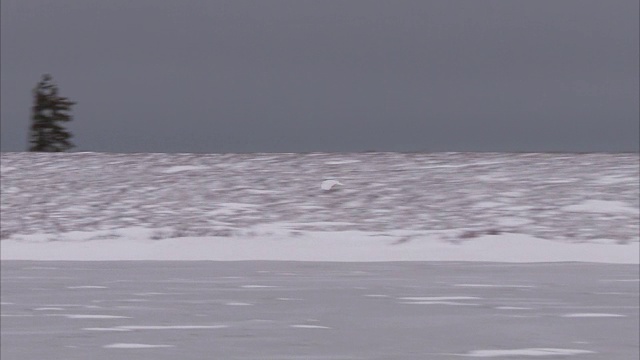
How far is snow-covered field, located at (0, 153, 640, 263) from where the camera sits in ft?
28.6

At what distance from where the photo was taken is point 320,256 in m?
8.62
